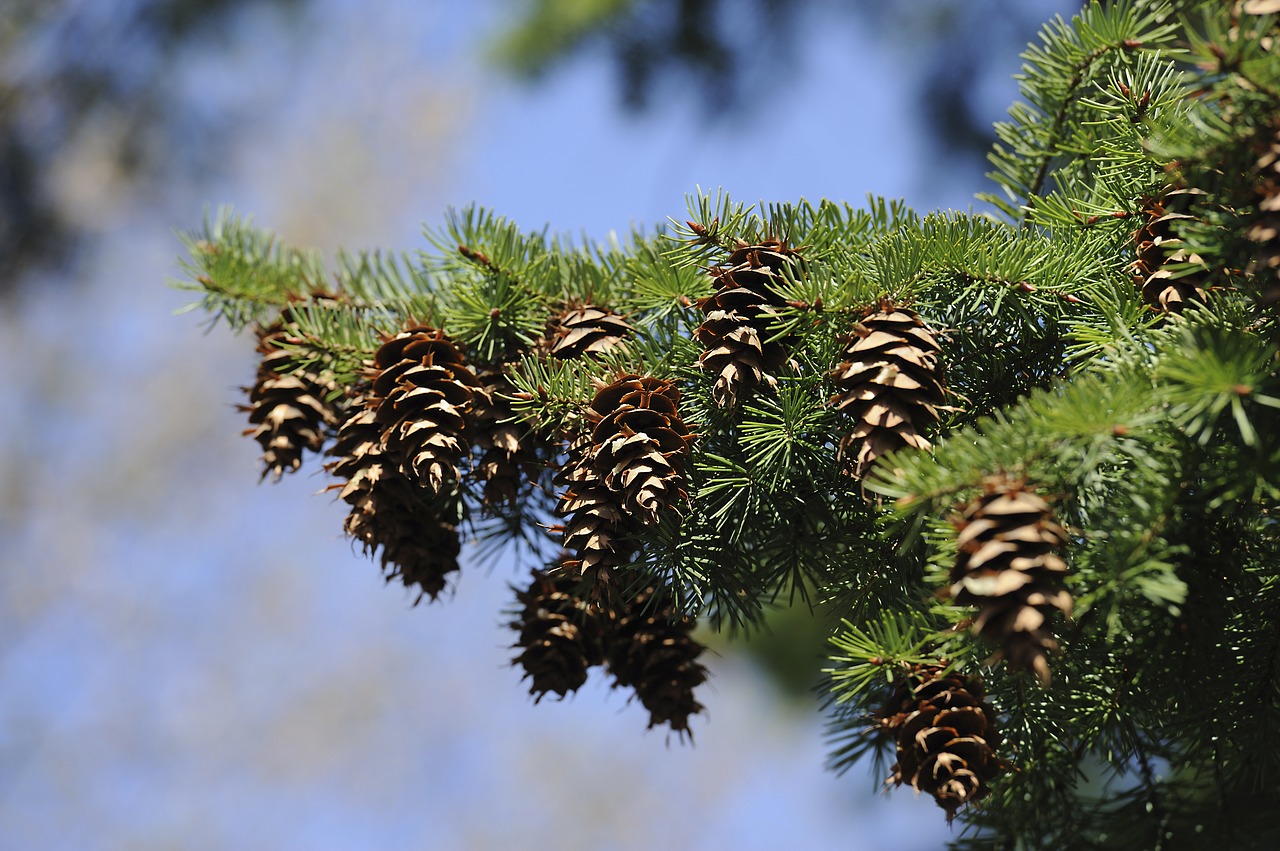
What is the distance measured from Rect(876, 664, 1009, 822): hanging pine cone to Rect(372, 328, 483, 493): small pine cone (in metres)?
0.43

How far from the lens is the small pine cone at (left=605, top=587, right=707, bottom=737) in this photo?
1120 mm

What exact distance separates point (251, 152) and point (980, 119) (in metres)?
6.55

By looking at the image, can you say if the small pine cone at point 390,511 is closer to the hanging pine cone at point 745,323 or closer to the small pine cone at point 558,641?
the small pine cone at point 558,641

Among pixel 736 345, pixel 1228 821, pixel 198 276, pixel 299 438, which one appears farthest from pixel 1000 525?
pixel 198 276

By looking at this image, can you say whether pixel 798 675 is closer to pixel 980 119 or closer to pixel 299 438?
pixel 980 119

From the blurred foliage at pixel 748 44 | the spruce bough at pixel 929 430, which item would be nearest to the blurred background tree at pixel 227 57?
the blurred foliage at pixel 748 44

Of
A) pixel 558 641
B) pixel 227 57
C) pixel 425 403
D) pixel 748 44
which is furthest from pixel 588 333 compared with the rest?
pixel 227 57

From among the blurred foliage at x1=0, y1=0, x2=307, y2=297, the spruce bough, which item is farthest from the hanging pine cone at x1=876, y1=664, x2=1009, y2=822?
the blurred foliage at x1=0, y1=0, x2=307, y2=297

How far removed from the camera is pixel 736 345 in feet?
3.10

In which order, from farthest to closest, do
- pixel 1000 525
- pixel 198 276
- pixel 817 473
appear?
1. pixel 198 276
2. pixel 817 473
3. pixel 1000 525

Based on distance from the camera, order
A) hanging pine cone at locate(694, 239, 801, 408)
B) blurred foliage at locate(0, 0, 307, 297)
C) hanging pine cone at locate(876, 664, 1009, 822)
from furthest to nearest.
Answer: blurred foliage at locate(0, 0, 307, 297)
hanging pine cone at locate(694, 239, 801, 408)
hanging pine cone at locate(876, 664, 1009, 822)

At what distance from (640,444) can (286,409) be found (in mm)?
436

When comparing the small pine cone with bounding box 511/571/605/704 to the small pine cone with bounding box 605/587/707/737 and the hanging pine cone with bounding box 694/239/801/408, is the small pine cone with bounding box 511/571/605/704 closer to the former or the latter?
the small pine cone with bounding box 605/587/707/737

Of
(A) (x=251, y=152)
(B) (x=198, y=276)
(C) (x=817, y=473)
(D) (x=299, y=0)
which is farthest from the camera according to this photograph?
(A) (x=251, y=152)
